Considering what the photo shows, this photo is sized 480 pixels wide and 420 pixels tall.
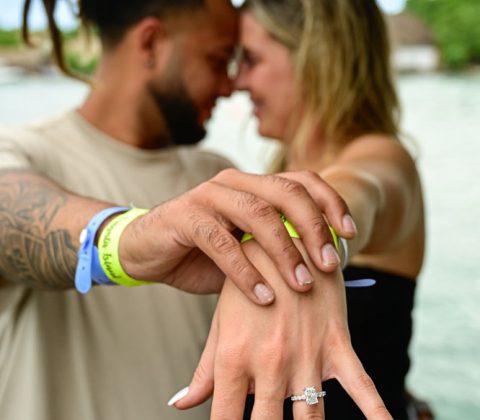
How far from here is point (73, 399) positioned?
1292mm

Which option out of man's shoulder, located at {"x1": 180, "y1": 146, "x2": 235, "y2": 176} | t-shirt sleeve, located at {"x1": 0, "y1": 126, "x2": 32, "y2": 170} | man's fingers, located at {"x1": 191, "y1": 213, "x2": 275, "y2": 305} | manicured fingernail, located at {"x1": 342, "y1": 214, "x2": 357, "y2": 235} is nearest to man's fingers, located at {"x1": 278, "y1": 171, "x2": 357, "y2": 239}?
manicured fingernail, located at {"x1": 342, "y1": 214, "x2": 357, "y2": 235}

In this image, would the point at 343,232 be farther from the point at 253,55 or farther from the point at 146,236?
the point at 253,55

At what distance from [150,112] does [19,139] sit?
0.54 meters

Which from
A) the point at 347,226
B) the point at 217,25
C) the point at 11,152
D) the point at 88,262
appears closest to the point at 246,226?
the point at 347,226

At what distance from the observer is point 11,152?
1.28 metres

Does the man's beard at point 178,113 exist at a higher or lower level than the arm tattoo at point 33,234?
lower

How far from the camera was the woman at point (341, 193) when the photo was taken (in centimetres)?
78

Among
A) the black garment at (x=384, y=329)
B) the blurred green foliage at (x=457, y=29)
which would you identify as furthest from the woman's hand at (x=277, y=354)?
the blurred green foliage at (x=457, y=29)

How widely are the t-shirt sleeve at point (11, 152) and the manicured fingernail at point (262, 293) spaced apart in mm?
600

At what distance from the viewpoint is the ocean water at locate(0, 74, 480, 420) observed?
3.65 meters

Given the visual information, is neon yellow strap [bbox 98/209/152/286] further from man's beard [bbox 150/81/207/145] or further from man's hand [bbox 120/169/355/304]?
man's beard [bbox 150/81/207/145]

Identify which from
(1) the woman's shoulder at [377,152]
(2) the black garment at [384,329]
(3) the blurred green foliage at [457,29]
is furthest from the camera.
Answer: (3) the blurred green foliage at [457,29]

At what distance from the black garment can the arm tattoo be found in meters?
0.58

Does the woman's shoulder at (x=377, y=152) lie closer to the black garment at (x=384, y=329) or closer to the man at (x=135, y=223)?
the black garment at (x=384, y=329)
